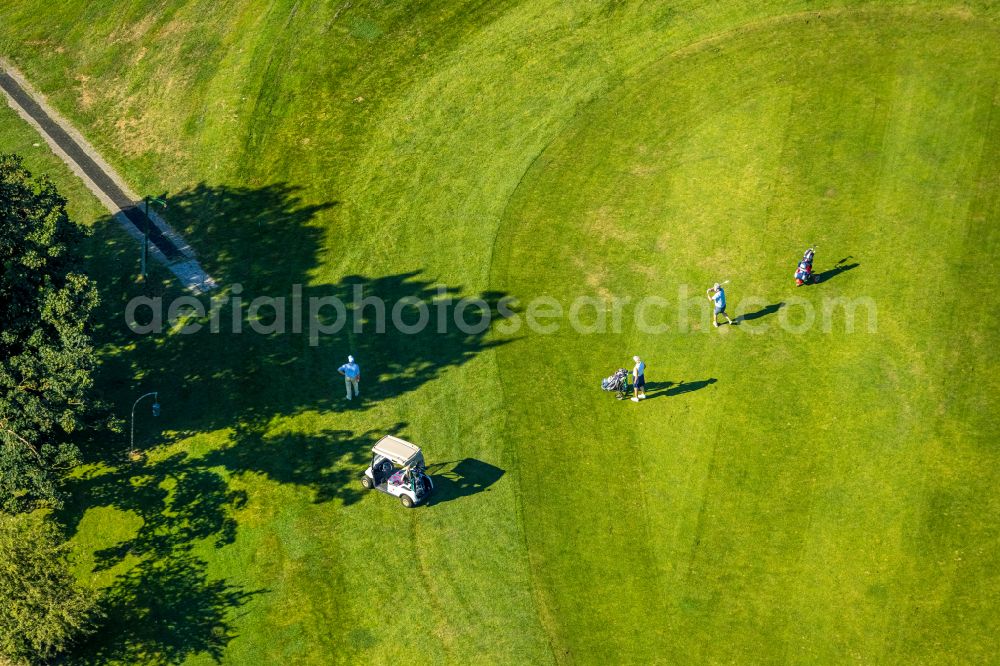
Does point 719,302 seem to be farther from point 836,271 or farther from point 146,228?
point 146,228

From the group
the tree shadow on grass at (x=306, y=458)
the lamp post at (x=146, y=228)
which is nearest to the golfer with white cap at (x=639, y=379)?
the tree shadow on grass at (x=306, y=458)

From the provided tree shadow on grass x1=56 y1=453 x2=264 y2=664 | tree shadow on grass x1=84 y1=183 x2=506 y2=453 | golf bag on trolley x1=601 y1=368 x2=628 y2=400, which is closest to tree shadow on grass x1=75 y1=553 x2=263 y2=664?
tree shadow on grass x1=56 y1=453 x2=264 y2=664

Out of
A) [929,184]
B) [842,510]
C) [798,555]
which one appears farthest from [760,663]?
[929,184]

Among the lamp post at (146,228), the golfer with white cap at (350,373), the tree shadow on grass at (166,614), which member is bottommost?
the tree shadow on grass at (166,614)

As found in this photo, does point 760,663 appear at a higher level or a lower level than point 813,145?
lower

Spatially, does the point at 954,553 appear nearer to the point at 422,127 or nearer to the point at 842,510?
the point at 842,510

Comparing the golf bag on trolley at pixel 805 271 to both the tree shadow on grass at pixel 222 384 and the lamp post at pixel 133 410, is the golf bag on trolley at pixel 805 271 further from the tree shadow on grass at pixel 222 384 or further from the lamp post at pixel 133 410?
the lamp post at pixel 133 410
